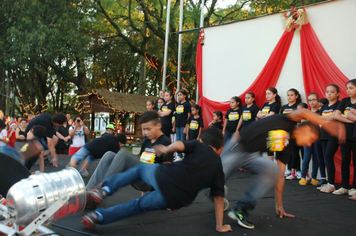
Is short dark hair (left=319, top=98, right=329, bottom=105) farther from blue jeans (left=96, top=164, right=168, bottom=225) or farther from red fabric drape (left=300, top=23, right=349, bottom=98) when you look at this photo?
blue jeans (left=96, top=164, right=168, bottom=225)

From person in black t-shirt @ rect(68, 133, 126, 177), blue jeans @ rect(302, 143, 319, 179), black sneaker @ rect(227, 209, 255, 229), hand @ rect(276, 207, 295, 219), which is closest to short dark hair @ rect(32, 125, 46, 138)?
person in black t-shirt @ rect(68, 133, 126, 177)

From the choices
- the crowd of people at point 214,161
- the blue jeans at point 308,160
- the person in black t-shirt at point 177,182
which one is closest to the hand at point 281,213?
the crowd of people at point 214,161

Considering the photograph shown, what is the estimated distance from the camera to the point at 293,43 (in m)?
7.42

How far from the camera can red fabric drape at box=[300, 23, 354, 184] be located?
6534 mm

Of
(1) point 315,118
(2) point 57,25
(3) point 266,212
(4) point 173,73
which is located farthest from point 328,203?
(4) point 173,73

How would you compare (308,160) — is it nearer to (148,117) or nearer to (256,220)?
(256,220)

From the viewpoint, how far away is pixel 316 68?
690cm

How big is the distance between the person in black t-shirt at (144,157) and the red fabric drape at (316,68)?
396cm

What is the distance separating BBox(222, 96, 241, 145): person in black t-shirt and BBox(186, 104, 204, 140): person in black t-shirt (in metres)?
0.68

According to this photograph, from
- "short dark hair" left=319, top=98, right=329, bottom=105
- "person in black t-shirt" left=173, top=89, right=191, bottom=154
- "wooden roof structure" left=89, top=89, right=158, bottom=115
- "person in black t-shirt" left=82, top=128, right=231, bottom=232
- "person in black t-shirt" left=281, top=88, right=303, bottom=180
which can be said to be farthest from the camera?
"wooden roof structure" left=89, top=89, right=158, bottom=115

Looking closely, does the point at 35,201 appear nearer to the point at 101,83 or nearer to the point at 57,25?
the point at 57,25

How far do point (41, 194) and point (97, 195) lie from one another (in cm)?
72

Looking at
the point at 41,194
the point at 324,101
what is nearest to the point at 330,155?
the point at 324,101

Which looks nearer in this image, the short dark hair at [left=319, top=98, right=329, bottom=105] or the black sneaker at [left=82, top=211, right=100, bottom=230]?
the black sneaker at [left=82, top=211, right=100, bottom=230]
